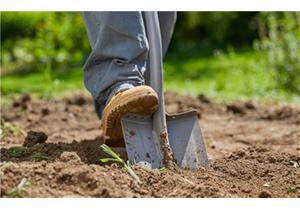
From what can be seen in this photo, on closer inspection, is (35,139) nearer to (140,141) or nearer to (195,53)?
(140,141)

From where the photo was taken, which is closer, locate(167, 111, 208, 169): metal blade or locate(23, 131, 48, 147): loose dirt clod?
locate(167, 111, 208, 169): metal blade

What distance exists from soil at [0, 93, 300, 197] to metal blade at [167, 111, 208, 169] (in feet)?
0.28

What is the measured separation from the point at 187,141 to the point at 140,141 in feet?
0.80

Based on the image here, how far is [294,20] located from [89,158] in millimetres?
4024

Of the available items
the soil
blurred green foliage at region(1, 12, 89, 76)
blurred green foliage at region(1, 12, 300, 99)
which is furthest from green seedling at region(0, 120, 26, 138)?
blurred green foliage at region(1, 12, 89, 76)

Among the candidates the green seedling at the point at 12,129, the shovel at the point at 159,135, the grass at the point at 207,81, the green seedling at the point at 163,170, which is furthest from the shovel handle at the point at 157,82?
the grass at the point at 207,81

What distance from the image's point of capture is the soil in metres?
2.65

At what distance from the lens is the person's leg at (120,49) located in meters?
3.37

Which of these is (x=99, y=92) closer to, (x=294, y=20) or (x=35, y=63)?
(x=294, y=20)

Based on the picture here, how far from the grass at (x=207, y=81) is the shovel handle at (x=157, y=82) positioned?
9.57ft

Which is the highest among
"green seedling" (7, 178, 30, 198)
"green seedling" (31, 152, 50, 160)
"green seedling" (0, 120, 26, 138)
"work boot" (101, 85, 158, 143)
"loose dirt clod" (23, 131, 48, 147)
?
"work boot" (101, 85, 158, 143)

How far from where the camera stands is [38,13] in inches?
436

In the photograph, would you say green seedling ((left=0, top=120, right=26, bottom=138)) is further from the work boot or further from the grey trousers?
the work boot

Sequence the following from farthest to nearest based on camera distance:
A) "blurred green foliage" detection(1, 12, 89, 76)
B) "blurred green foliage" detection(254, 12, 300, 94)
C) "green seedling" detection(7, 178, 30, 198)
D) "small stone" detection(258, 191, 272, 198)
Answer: "blurred green foliage" detection(1, 12, 89, 76) → "blurred green foliage" detection(254, 12, 300, 94) → "small stone" detection(258, 191, 272, 198) → "green seedling" detection(7, 178, 30, 198)
